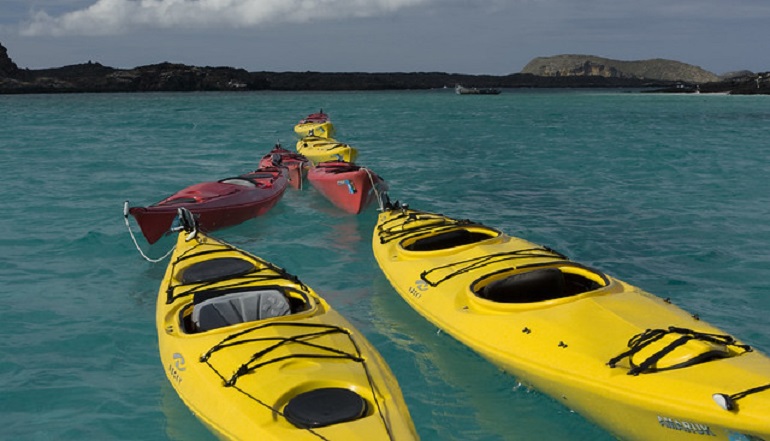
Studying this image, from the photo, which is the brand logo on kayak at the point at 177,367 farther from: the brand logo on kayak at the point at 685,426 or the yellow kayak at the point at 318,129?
→ the yellow kayak at the point at 318,129

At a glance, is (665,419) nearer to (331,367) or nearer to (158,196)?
(331,367)

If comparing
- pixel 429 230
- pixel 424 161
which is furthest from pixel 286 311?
pixel 424 161

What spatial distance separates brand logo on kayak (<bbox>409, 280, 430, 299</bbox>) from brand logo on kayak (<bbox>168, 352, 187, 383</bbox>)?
382 cm

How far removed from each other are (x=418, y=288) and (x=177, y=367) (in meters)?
3.99

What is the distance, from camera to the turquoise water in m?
7.94

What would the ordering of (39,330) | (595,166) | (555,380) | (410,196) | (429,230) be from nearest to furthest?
(555,380)
(39,330)
(429,230)
(410,196)
(595,166)

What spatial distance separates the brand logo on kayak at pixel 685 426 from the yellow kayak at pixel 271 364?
2.34 m

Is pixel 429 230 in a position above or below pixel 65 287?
above

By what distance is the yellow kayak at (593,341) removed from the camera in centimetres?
569

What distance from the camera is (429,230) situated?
38.2 feet

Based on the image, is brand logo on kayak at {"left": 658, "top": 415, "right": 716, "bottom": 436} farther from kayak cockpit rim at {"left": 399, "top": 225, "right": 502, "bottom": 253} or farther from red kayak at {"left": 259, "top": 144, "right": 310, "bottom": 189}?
red kayak at {"left": 259, "top": 144, "right": 310, "bottom": 189}

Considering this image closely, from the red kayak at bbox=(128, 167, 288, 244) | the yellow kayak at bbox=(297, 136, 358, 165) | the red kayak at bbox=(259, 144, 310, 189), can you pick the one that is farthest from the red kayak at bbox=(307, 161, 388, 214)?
the yellow kayak at bbox=(297, 136, 358, 165)

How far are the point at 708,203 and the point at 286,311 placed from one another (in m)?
16.2

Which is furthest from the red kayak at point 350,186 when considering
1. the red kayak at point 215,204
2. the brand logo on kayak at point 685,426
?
the brand logo on kayak at point 685,426
